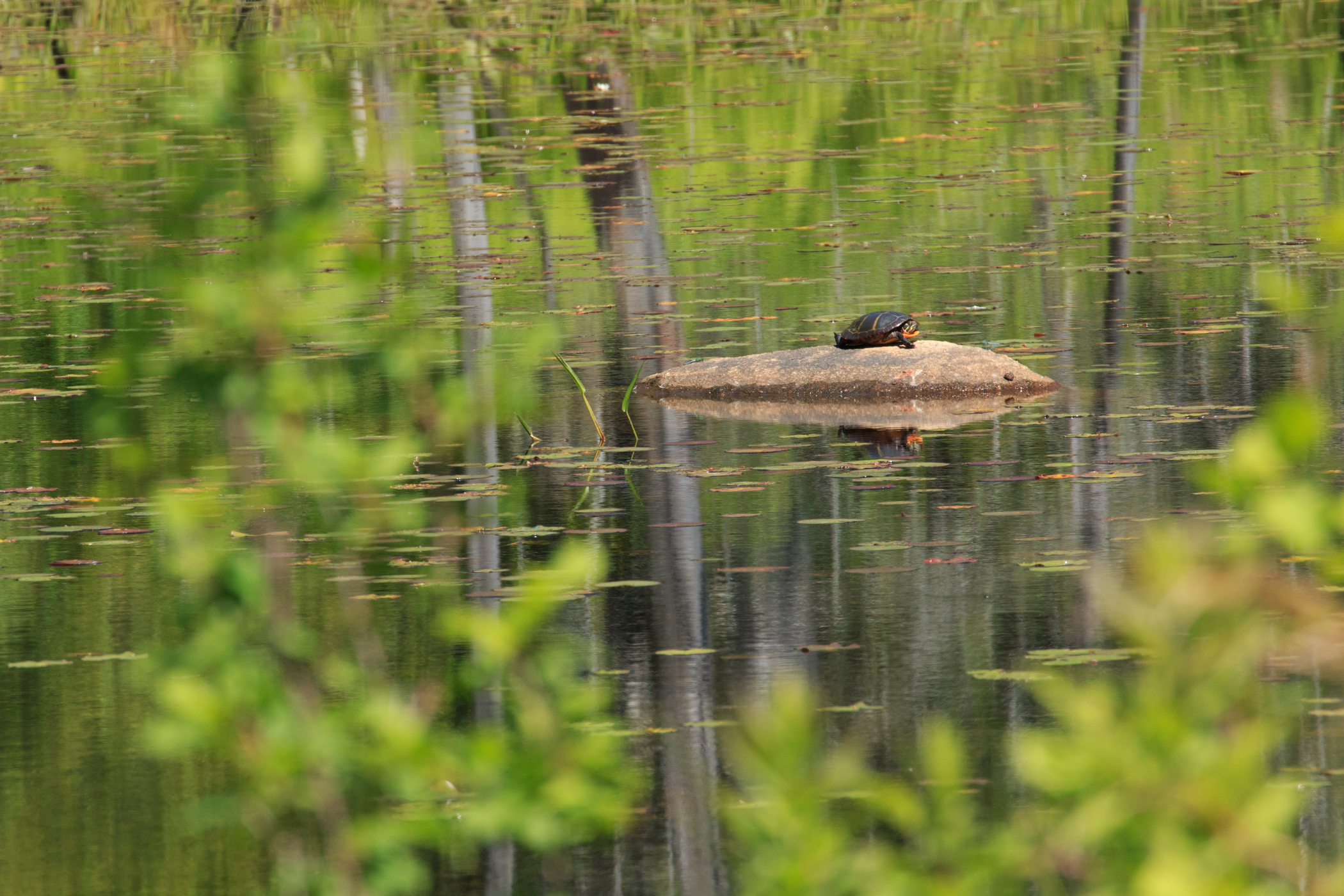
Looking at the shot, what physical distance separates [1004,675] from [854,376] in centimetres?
485

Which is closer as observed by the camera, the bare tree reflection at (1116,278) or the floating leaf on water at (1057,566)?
the floating leaf on water at (1057,566)

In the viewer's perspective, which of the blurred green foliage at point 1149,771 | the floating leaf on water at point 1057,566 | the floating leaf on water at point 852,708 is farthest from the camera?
the floating leaf on water at point 1057,566

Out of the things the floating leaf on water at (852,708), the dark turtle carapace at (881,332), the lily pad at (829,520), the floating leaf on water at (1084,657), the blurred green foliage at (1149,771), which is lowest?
the floating leaf on water at (852,708)

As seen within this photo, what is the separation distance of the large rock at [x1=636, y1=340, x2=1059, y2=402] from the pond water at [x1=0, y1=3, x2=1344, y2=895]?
28 cm

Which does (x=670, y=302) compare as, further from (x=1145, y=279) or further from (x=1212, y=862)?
(x=1212, y=862)

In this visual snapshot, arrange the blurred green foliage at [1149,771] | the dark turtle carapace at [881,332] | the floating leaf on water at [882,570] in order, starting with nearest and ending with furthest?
the blurred green foliage at [1149,771] < the floating leaf on water at [882,570] < the dark turtle carapace at [881,332]

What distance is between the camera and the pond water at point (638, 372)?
2.90 metres

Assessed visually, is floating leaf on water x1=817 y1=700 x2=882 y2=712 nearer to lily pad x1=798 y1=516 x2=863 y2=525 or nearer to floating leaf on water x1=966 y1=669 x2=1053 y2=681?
floating leaf on water x1=966 y1=669 x2=1053 y2=681

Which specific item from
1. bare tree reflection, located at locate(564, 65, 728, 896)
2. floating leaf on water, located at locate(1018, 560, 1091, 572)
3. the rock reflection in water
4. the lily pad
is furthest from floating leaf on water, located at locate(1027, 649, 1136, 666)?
the rock reflection in water

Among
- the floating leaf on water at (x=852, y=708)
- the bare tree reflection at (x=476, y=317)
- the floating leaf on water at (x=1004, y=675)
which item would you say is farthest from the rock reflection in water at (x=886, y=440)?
the floating leaf on water at (x=852, y=708)

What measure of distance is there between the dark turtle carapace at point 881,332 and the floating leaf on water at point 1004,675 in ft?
16.3

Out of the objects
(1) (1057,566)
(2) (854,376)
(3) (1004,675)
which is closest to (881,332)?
(2) (854,376)

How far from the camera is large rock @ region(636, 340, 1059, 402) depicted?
1073 centimetres

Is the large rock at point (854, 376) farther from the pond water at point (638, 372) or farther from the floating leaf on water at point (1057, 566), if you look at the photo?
the floating leaf on water at point (1057, 566)
